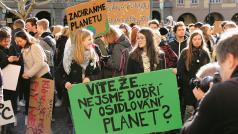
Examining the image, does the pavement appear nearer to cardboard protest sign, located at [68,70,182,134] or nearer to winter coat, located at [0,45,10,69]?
winter coat, located at [0,45,10,69]

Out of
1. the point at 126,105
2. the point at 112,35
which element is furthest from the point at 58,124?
the point at 126,105

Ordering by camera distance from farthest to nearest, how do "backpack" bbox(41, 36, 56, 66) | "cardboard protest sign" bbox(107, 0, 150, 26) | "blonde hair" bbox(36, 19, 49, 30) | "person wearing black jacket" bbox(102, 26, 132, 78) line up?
"cardboard protest sign" bbox(107, 0, 150, 26)
"blonde hair" bbox(36, 19, 49, 30)
"backpack" bbox(41, 36, 56, 66)
"person wearing black jacket" bbox(102, 26, 132, 78)

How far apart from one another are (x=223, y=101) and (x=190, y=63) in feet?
13.6

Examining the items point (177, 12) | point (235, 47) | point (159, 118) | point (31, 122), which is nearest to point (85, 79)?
point (159, 118)

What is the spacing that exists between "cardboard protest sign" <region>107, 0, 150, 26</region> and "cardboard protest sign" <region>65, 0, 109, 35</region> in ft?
11.5

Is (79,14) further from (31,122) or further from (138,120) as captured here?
(138,120)

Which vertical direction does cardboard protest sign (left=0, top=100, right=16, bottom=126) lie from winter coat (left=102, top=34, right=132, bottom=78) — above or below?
below

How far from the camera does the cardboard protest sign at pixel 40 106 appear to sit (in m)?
6.37

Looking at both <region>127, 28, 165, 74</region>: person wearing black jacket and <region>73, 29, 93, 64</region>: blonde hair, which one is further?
<region>127, 28, 165, 74</region>: person wearing black jacket

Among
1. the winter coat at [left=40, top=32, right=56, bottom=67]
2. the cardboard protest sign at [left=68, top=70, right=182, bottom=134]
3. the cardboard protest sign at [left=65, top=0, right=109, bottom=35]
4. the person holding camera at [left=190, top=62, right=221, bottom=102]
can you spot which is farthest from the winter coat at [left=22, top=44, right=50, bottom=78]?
the person holding camera at [left=190, top=62, right=221, bottom=102]

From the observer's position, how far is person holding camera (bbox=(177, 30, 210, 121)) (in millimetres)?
6582

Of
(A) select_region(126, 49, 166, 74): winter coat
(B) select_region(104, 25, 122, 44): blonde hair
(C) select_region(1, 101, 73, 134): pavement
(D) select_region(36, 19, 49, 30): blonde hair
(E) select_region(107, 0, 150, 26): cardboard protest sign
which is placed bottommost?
(C) select_region(1, 101, 73, 134): pavement

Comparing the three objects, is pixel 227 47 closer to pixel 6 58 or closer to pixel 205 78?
pixel 205 78

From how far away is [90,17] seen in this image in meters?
7.67
